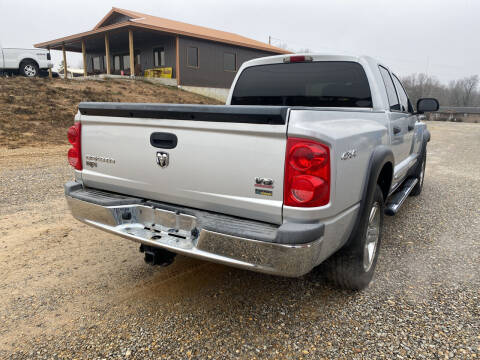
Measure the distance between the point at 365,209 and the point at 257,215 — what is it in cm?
Result: 92

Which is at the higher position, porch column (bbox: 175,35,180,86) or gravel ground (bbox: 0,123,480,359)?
porch column (bbox: 175,35,180,86)

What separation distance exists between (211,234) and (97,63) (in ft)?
111

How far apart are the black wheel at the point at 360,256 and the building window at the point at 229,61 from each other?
24974 mm

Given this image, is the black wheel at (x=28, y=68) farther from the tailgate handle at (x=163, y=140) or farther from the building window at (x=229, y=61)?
the tailgate handle at (x=163, y=140)

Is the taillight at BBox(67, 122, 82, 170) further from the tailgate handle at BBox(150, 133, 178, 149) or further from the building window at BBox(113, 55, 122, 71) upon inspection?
the building window at BBox(113, 55, 122, 71)

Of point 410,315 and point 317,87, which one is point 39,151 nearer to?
point 317,87

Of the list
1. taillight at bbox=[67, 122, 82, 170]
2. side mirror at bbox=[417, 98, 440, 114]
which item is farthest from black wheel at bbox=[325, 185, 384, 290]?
side mirror at bbox=[417, 98, 440, 114]

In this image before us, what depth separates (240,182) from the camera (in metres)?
2.32

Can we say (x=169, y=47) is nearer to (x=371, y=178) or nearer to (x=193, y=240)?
(x=371, y=178)

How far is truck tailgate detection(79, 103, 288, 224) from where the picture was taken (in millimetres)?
2225

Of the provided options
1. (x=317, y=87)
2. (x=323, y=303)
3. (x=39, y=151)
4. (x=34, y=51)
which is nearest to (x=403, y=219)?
(x=317, y=87)

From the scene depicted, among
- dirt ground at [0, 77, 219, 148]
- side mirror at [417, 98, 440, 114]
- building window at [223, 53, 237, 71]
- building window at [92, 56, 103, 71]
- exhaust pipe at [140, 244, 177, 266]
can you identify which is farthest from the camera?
building window at [92, 56, 103, 71]

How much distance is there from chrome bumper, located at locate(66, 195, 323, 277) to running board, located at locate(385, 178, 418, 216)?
1.67m

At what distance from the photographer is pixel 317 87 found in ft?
13.2
